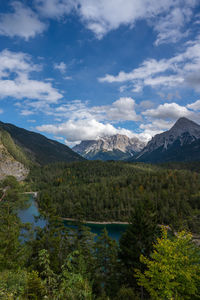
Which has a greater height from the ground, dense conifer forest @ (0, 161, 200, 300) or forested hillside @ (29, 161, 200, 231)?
dense conifer forest @ (0, 161, 200, 300)

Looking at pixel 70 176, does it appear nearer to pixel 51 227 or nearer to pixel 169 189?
pixel 169 189

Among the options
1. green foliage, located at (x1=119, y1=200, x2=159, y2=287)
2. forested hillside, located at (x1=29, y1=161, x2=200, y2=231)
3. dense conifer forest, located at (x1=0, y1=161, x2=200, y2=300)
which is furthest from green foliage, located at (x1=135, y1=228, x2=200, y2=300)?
forested hillside, located at (x1=29, y1=161, x2=200, y2=231)

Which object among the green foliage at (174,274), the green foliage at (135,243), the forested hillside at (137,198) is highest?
the green foliage at (174,274)

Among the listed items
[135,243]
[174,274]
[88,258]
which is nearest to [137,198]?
[88,258]

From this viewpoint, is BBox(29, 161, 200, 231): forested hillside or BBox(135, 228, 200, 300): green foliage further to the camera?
BBox(29, 161, 200, 231): forested hillside

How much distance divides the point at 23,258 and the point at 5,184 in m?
9.12

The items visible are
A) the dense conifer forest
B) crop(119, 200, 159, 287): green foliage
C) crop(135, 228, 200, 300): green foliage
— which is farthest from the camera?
crop(119, 200, 159, 287): green foliage

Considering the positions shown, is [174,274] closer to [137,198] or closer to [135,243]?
[135,243]

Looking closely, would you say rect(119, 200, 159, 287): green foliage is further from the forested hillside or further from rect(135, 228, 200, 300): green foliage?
the forested hillside

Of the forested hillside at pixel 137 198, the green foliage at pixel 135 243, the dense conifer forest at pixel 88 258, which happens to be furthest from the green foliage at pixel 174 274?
the forested hillside at pixel 137 198

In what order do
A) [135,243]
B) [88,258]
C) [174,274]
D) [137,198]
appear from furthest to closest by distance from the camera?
1. [137,198]
2. [88,258]
3. [135,243]
4. [174,274]

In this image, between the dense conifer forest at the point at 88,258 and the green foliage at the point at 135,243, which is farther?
the green foliage at the point at 135,243

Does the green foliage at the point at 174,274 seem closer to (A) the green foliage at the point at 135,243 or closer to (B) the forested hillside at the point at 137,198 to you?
(A) the green foliage at the point at 135,243

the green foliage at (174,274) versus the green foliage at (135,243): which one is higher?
the green foliage at (174,274)
